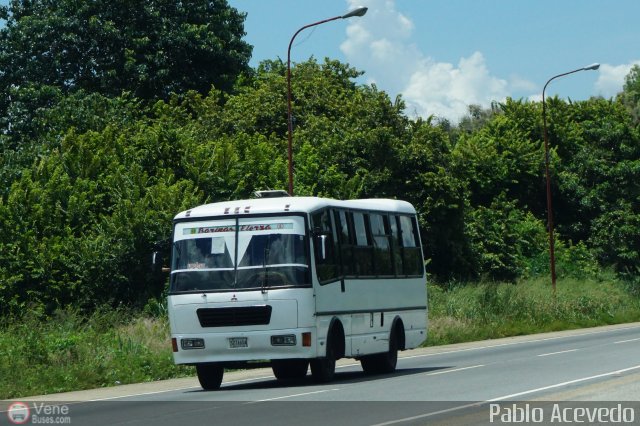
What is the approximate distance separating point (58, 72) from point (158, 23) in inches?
219

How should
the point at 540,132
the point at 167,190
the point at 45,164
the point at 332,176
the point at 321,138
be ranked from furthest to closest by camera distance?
Answer: 1. the point at 540,132
2. the point at 321,138
3. the point at 332,176
4. the point at 45,164
5. the point at 167,190

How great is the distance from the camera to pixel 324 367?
20781 millimetres

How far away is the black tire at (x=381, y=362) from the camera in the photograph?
23812 mm

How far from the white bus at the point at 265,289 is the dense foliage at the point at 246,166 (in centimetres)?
781

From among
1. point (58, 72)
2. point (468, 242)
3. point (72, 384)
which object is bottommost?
point (72, 384)

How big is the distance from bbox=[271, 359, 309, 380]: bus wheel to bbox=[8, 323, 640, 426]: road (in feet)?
1.04

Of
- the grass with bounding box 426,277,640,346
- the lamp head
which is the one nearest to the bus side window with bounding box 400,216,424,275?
the lamp head

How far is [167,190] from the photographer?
39375mm

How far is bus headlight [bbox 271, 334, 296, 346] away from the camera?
20.1 m

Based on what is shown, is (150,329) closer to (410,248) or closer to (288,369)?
(410,248)

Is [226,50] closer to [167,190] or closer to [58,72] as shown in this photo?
[58,72]

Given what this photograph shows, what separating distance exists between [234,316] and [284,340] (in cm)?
95

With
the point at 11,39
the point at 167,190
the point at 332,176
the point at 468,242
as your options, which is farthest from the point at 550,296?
the point at 11,39

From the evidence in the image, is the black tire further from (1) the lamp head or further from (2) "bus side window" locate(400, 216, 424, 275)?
(1) the lamp head
